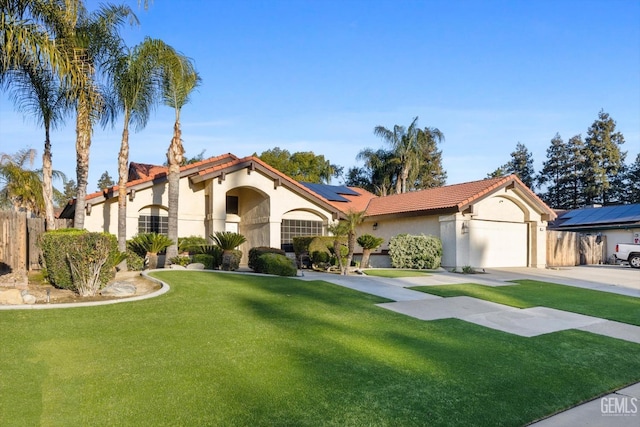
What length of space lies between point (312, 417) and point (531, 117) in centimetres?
2616

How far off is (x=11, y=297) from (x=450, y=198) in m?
18.8

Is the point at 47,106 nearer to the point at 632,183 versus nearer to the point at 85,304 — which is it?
the point at 85,304

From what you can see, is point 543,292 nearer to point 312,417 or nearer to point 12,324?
point 312,417

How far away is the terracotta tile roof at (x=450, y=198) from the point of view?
2169 centimetres

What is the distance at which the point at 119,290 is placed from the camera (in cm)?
1048

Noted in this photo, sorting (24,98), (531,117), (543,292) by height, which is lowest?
(543,292)

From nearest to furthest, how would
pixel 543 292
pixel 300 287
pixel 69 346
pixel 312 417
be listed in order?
pixel 312 417 < pixel 69 346 < pixel 300 287 < pixel 543 292

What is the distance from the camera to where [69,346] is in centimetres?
633

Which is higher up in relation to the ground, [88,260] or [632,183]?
[632,183]

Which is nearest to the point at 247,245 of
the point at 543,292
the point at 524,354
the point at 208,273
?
the point at 208,273

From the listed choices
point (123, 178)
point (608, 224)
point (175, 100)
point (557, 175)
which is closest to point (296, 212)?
point (175, 100)

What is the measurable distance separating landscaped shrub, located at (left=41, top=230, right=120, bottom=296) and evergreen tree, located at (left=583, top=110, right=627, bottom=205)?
184 feet

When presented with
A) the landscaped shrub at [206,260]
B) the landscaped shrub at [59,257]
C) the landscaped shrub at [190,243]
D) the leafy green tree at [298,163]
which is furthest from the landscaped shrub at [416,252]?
the leafy green tree at [298,163]

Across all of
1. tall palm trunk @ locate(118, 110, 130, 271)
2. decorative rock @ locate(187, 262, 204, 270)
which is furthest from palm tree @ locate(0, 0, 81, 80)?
decorative rock @ locate(187, 262, 204, 270)
